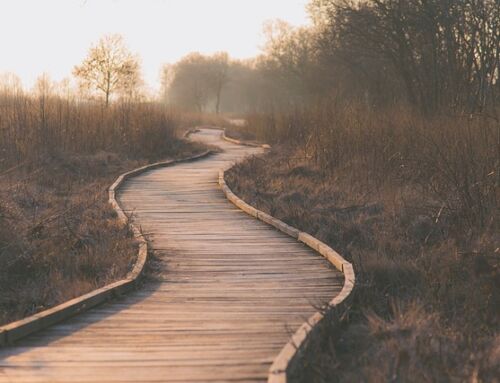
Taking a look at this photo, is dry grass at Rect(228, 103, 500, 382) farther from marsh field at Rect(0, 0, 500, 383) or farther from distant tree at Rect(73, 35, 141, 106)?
distant tree at Rect(73, 35, 141, 106)

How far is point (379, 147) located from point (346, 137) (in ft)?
3.52

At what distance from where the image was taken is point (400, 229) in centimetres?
760

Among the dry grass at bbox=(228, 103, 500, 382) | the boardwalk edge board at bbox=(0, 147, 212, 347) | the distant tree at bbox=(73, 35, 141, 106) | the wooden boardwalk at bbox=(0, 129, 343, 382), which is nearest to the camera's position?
the wooden boardwalk at bbox=(0, 129, 343, 382)

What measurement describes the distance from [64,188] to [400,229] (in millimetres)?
5772

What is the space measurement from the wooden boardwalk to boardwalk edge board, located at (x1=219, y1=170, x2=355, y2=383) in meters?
0.09

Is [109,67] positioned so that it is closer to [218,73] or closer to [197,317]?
[197,317]

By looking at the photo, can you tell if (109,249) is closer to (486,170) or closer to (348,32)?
(486,170)

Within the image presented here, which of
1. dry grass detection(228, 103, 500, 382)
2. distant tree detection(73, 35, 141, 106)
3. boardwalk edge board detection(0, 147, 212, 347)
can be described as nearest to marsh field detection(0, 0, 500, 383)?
dry grass detection(228, 103, 500, 382)

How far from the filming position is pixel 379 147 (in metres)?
10.5

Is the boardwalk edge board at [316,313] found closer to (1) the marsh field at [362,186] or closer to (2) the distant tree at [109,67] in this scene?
(1) the marsh field at [362,186]

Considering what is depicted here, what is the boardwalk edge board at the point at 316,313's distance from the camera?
364 centimetres

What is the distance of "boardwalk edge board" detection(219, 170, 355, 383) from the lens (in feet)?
11.9

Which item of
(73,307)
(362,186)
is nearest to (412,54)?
(362,186)

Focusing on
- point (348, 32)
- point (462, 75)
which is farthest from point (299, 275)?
point (348, 32)
